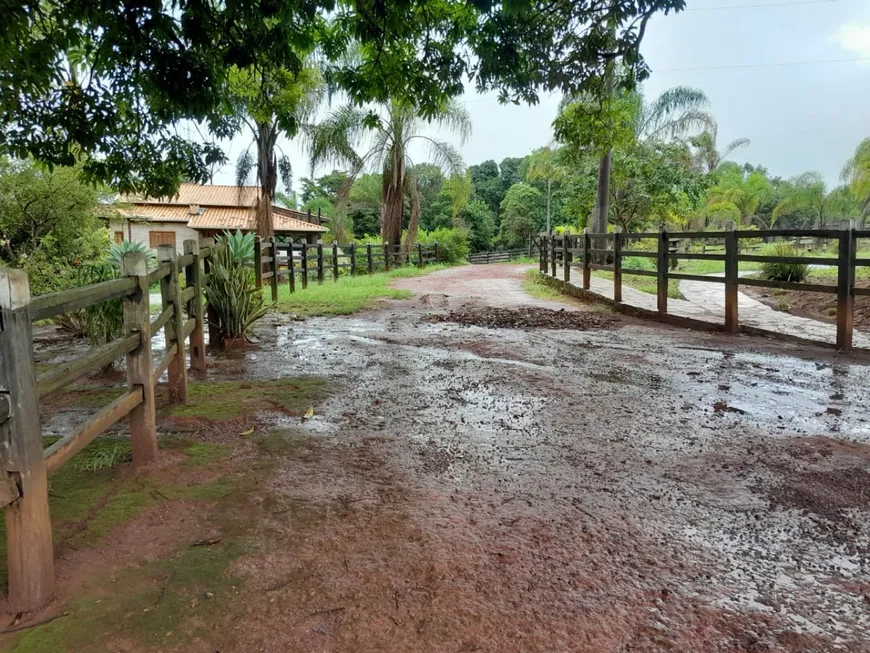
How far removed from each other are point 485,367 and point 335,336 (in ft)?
9.77

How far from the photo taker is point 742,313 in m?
10.2

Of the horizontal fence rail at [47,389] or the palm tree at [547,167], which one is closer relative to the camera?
the horizontal fence rail at [47,389]

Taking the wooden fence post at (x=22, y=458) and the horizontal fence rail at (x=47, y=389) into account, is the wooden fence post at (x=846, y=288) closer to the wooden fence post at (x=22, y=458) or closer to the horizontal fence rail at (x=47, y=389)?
the horizontal fence rail at (x=47, y=389)

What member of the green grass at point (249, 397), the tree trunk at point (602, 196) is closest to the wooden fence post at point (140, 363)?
the green grass at point (249, 397)

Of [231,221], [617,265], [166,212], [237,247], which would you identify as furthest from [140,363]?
[166,212]

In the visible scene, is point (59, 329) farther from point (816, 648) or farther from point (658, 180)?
point (658, 180)

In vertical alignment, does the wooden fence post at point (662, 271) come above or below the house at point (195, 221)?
below

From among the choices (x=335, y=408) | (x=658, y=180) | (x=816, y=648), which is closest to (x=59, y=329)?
(x=335, y=408)

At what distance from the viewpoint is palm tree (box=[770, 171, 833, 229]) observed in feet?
189

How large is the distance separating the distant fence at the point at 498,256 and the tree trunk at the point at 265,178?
2078cm

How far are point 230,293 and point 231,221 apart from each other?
24753 mm

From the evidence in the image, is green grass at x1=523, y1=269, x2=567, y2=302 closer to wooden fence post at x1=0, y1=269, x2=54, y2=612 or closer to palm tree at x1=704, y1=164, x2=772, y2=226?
wooden fence post at x1=0, y1=269, x2=54, y2=612

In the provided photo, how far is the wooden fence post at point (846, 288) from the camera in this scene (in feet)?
22.4

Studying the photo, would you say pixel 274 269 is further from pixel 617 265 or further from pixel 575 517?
pixel 575 517
